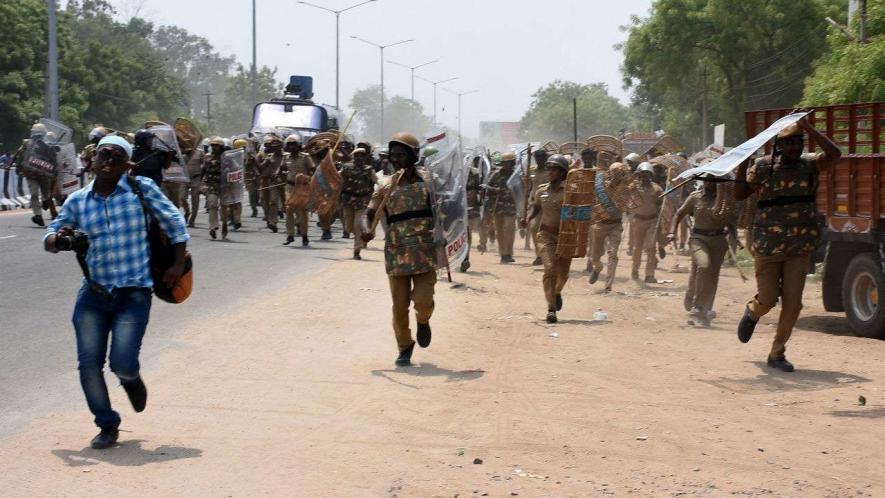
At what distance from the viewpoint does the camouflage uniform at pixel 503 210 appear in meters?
20.0

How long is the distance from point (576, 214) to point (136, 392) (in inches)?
262

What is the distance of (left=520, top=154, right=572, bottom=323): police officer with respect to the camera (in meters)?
12.6

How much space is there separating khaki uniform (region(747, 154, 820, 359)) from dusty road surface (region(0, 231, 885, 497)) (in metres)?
0.68

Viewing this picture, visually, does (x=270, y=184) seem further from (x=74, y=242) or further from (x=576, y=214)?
(x=74, y=242)

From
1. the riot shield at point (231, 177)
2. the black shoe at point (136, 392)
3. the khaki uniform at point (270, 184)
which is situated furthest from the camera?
the khaki uniform at point (270, 184)

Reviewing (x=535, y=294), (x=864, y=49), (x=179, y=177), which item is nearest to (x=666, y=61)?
(x=864, y=49)

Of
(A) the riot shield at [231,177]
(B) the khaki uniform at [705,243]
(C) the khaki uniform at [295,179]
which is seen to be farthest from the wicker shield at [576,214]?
(A) the riot shield at [231,177]

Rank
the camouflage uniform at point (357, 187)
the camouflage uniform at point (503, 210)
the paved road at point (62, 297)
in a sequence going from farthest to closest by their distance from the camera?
the camouflage uniform at point (503, 210) < the camouflage uniform at point (357, 187) < the paved road at point (62, 297)

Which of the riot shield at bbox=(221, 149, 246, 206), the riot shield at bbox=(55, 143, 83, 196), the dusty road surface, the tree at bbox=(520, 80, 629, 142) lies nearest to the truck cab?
the riot shield at bbox=(55, 143, 83, 196)

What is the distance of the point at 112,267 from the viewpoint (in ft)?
21.5

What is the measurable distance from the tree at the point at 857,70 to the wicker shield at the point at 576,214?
10347 mm

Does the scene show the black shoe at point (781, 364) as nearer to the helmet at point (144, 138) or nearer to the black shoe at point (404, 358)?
the black shoe at point (404, 358)

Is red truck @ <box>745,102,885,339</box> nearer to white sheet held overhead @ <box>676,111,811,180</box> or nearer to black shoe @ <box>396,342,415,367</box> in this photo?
white sheet held overhead @ <box>676,111,811,180</box>

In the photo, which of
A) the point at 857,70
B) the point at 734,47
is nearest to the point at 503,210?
the point at 857,70
